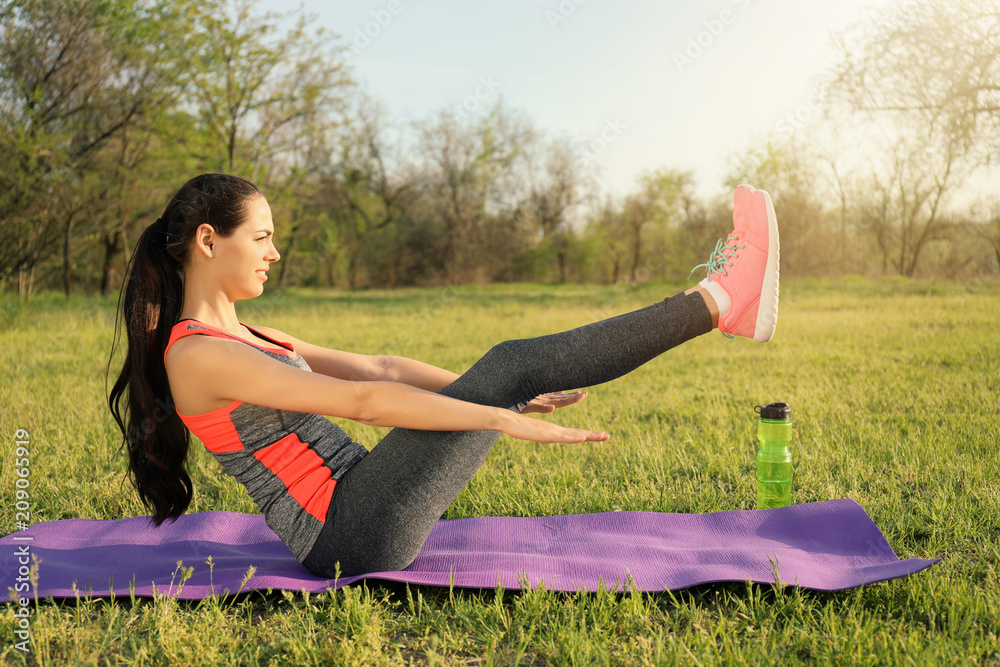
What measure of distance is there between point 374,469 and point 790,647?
125 cm

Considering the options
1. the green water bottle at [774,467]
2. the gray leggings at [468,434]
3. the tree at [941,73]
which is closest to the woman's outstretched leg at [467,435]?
the gray leggings at [468,434]

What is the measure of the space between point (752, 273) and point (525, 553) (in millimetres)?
1251

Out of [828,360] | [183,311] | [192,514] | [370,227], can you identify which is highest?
[370,227]

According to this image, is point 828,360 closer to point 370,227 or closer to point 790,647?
point 790,647

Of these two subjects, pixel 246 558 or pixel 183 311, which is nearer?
pixel 183 311

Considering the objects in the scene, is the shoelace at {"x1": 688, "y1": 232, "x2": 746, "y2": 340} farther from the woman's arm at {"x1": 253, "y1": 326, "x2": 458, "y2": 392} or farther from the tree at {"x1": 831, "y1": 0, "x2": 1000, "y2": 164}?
the tree at {"x1": 831, "y1": 0, "x2": 1000, "y2": 164}

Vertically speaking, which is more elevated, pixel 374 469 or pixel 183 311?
pixel 183 311

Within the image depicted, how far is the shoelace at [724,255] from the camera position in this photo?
7.27 feet

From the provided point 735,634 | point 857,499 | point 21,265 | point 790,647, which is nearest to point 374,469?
point 735,634

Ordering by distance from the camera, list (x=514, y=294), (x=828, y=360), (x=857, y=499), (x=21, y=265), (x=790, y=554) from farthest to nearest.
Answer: (x=514, y=294)
(x=21, y=265)
(x=828, y=360)
(x=857, y=499)
(x=790, y=554)

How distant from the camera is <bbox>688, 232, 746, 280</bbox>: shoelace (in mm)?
2214

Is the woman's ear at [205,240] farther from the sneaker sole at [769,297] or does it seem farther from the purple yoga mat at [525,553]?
the sneaker sole at [769,297]

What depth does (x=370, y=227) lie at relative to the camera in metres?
25.4

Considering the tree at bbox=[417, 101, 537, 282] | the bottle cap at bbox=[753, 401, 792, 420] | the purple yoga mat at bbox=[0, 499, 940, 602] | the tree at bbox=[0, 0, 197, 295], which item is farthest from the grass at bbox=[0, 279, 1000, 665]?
the tree at bbox=[417, 101, 537, 282]
